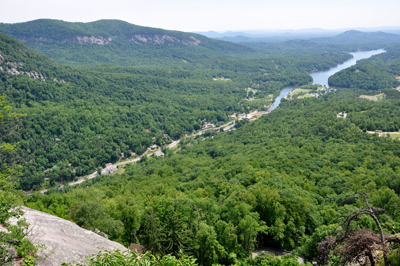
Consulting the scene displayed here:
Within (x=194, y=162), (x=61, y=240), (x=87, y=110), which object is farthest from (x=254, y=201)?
(x=87, y=110)

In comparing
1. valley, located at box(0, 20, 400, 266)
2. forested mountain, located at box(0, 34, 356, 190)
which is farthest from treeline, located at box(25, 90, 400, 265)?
forested mountain, located at box(0, 34, 356, 190)

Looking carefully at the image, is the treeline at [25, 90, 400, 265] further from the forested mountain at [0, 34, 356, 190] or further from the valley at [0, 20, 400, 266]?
the forested mountain at [0, 34, 356, 190]

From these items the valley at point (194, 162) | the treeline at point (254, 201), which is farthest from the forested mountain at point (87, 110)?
the treeline at point (254, 201)

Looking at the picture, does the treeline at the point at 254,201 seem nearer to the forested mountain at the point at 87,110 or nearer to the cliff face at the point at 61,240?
the cliff face at the point at 61,240

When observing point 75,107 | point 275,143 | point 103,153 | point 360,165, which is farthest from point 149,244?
point 75,107

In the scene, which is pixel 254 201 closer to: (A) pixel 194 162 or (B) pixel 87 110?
(A) pixel 194 162

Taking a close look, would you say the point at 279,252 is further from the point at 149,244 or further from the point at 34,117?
the point at 34,117
